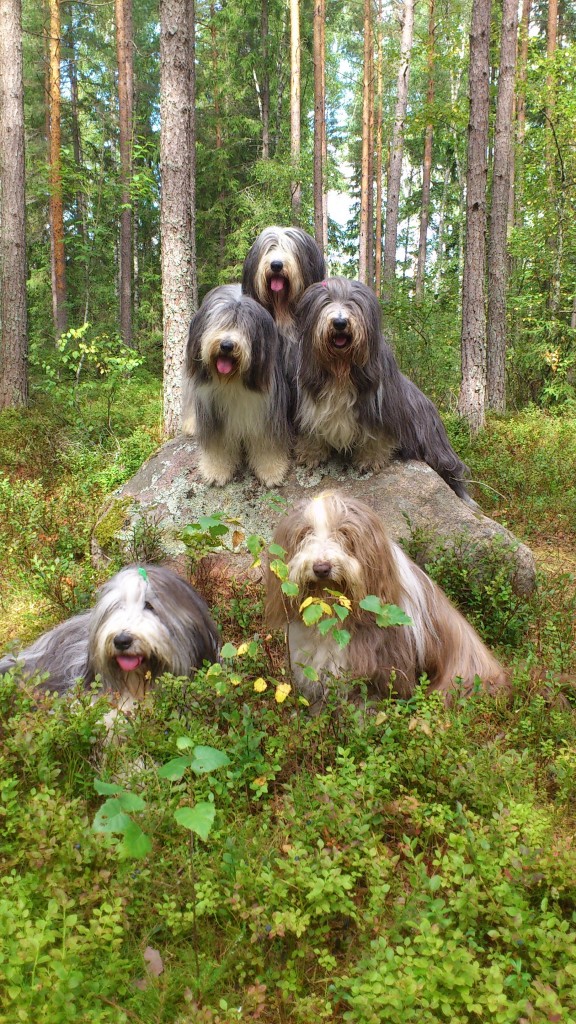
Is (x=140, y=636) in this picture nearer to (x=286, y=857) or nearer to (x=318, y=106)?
(x=286, y=857)

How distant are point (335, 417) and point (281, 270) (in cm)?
102

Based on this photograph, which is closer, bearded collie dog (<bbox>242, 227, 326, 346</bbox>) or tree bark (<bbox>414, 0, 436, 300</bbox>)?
bearded collie dog (<bbox>242, 227, 326, 346</bbox>)

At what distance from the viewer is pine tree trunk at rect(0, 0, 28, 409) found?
9.16 metres

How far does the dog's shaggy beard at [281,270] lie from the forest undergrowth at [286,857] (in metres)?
2.29

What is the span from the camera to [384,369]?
14.2 ft

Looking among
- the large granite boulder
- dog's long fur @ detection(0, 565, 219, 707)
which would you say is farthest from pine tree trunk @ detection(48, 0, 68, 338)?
dog's long fur @ detection(0, 565, 219, 707)

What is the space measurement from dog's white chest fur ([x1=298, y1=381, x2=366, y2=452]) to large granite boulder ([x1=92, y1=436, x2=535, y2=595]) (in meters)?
0.24

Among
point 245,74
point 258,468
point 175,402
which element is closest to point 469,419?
point 175,402

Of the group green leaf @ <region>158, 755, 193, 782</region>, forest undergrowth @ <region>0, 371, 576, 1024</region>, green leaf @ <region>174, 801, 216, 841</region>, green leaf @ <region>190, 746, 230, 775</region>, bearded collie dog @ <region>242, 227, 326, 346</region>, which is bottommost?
forest undergrowth @ <region>0, 371, 576, 1024</region>

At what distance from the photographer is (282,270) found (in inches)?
174

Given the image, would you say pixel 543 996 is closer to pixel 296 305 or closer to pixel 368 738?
pixel 368 738

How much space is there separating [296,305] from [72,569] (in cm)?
222

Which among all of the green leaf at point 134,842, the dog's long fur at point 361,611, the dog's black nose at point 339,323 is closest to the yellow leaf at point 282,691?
the dog's long fur at point 361,611

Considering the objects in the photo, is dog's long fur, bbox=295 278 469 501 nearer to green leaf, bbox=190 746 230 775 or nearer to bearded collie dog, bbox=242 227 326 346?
bearded collie dog, bbox=242 227 326 346
